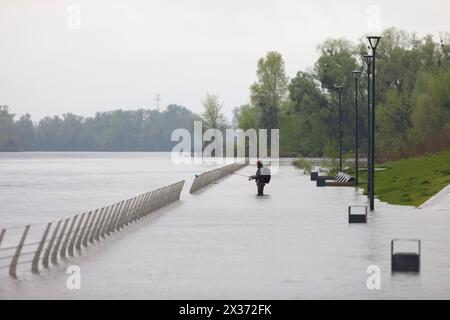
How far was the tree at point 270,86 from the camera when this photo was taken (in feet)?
527

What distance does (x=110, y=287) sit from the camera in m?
18.4

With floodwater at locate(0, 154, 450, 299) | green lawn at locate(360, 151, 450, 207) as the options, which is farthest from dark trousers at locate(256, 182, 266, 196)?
floodwater at locate(0, 154, 450, 299)

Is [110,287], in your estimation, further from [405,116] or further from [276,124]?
[276,124]

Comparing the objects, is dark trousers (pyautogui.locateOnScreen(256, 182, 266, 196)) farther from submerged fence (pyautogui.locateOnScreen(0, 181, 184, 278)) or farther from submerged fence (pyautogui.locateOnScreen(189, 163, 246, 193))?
submerged fence (pyautogui.locateOnScreen(0, 181, 184, 278))

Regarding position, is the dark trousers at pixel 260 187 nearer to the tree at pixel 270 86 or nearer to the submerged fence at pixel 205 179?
the submerged fence at pixel 205 179

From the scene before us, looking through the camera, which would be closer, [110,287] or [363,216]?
[110,287]

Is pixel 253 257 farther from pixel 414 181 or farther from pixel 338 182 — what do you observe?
pixel 338 182

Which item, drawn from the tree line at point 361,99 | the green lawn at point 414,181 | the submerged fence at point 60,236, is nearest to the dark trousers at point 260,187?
the green lawn at point 414,181

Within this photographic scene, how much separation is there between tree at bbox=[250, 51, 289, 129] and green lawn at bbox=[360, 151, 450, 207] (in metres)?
85.8

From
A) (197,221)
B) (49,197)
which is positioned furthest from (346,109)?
(197,221)

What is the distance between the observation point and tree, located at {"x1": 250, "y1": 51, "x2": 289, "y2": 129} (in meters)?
161

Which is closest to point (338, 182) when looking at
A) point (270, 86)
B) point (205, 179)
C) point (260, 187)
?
point (205, 179)
